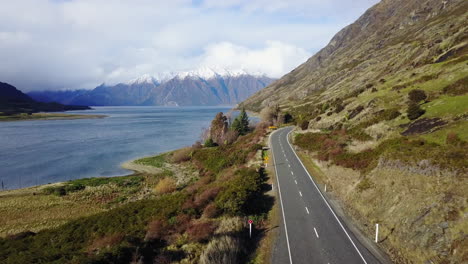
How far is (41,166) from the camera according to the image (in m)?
65.3

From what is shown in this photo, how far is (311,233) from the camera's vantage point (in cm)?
1878

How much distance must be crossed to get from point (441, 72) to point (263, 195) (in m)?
41.0

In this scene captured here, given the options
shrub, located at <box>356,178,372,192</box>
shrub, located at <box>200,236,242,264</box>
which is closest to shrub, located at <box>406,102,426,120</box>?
shrub, located at <box>356,178,372,192</box>

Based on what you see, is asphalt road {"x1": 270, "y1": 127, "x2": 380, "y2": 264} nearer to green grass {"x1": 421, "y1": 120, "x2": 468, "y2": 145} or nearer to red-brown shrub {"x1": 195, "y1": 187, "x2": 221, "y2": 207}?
red-brown shrub {"x1": 195, "y1": 187, "x2": 221, "y2": 207}

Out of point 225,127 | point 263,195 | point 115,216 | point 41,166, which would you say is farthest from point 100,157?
point 263,195

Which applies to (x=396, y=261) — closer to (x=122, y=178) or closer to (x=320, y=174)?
(x=320, y=174)

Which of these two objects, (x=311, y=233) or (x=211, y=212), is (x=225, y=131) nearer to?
(x=211, y=212)

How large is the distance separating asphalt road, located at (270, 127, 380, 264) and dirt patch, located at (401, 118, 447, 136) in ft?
42.0

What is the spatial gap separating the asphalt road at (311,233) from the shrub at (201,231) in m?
5.02

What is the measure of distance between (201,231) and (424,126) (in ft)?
88.9

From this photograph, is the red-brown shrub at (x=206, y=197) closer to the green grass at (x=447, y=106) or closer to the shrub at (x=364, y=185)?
the shrub at (x=364, y=185)

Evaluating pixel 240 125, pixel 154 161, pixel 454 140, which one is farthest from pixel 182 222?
pixel 240 125

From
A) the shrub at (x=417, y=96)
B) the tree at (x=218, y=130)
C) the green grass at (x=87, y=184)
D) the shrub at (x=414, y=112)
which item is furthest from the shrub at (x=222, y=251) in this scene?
the tree at (x=218, y=130)

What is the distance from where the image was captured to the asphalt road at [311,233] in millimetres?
15906
